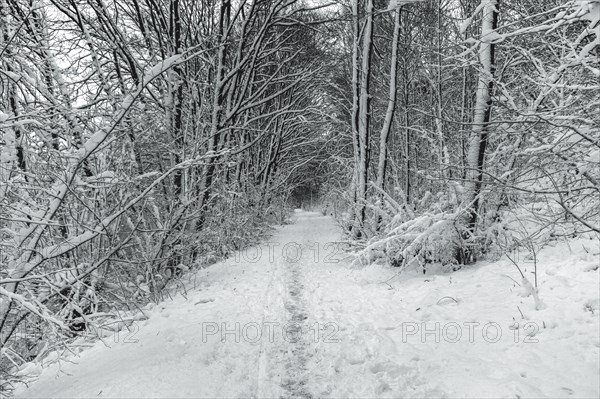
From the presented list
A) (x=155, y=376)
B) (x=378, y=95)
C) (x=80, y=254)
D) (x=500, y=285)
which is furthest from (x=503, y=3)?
(x=378, y=95)

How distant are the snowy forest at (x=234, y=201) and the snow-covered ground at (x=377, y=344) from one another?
0.04 meters

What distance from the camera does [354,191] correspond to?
36.3 ft

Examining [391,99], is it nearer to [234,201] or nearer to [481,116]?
[481,116]

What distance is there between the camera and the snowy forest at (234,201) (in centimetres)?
335

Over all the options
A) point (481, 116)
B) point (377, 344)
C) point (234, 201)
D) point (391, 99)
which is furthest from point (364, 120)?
point (377, 344)

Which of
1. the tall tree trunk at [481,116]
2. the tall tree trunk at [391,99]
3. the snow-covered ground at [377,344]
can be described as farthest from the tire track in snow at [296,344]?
the tall tree trunk at [391,99]

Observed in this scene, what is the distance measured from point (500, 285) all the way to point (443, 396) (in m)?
2.61

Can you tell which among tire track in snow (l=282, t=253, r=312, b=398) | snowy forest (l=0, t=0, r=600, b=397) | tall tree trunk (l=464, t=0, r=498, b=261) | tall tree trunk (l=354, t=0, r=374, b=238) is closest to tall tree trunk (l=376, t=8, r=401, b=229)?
snowy forest (l=0, t=0, r=600, b=397)

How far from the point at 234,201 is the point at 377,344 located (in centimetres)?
898

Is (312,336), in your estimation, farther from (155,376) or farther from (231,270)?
(231,270)

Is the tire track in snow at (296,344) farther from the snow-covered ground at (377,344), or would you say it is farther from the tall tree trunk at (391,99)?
the tall tree trunk at (391,99)

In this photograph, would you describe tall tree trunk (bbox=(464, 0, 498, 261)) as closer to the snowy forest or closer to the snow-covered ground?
the snowy forest

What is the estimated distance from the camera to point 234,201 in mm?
12664

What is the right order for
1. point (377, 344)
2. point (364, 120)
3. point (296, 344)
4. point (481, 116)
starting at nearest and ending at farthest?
point (377, 344) → point (296, 344) → point (481, 116) → point (364, 120)
